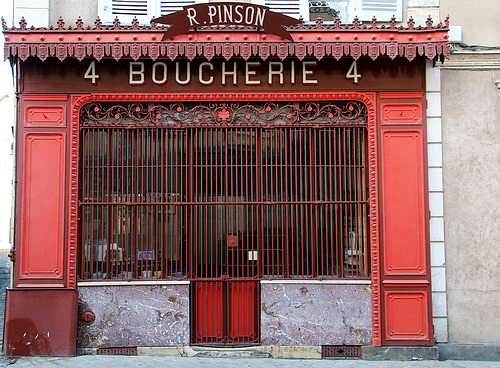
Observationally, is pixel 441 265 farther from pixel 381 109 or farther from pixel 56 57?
pixel 56 57

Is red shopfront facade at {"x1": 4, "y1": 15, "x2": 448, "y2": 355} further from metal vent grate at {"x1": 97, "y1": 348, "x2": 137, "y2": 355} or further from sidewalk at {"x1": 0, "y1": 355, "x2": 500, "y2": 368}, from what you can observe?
sidewalk at {"x1": 0, "y1": 355, "x2": 500, "y2": 368}

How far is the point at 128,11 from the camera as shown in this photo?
8.03 metres

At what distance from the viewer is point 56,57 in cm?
721

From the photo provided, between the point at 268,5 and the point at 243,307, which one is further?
the point at 268,5

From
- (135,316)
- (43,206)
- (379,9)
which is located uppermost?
(379,9)

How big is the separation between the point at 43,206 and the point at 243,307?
334 cm

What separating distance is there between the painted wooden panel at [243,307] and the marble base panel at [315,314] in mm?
182

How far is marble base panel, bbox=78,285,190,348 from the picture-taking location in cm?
738

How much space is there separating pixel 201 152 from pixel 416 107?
10.9ft

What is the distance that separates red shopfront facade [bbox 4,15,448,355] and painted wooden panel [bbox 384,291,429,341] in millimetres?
21

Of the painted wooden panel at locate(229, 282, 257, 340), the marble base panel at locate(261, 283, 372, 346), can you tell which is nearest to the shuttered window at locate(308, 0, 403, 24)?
the marble base panel at locate(261, 283, 372, 346)

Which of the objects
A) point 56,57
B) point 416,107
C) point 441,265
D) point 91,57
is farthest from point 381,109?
point 56,57

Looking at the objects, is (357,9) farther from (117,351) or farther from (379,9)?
(117,351)

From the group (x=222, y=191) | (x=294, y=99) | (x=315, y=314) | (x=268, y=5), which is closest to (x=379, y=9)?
(x=268, y=5)
